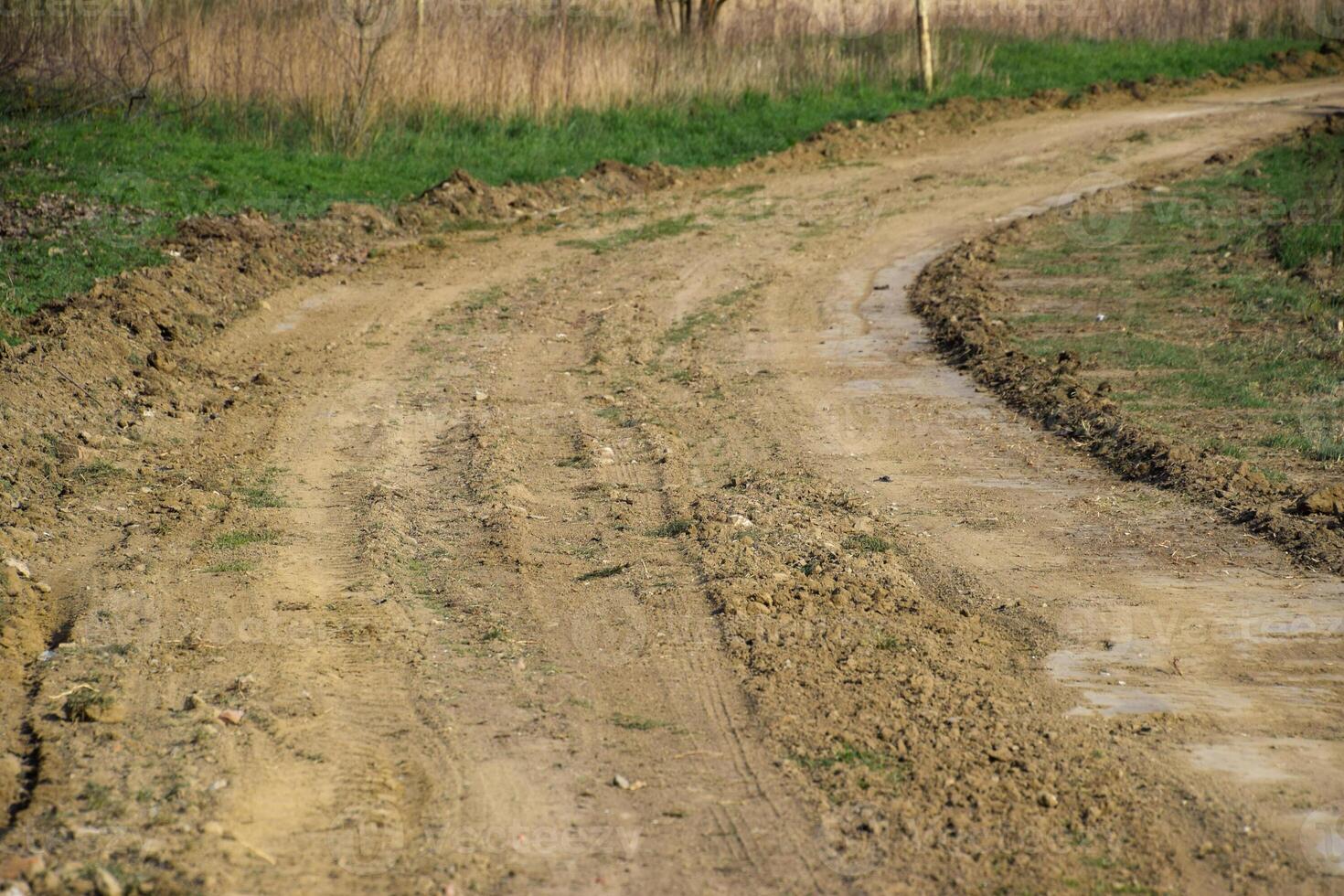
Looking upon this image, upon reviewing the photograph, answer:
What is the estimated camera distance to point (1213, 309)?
1034 centimetres

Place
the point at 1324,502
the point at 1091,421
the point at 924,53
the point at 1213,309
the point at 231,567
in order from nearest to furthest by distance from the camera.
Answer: the point at 231,567 → the point at 1324,502 → the point at 1091,421 → the point at 1213,309 → the point at 924,53

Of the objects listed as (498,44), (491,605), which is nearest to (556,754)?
(491,605)

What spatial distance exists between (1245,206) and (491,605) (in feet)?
36.0

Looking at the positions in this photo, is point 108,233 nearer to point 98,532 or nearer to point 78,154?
point 78,154

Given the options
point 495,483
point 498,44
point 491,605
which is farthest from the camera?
point 498,44

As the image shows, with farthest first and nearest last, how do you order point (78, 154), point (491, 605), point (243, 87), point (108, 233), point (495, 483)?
point (243, 87), point (78, 154), point (108, 233), point (495, 483), point (491, 605)

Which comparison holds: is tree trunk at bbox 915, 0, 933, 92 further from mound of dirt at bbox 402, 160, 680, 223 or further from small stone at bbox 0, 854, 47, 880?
small stone at bbox 0, 854, 47, 880

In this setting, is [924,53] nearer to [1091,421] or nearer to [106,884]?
[1091,421]

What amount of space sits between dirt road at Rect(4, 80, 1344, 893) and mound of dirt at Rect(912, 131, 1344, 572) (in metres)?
0.23

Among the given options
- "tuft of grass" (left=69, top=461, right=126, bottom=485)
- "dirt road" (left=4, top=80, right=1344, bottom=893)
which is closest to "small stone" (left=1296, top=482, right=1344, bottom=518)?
"dirt road" (left=4, top=80, right=1344, bottom=893)

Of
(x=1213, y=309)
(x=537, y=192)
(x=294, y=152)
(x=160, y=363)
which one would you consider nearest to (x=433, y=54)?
(x=294, y=152)

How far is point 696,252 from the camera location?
1272cm

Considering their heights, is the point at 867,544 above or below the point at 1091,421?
below

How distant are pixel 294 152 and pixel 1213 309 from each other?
9898 millimetres
